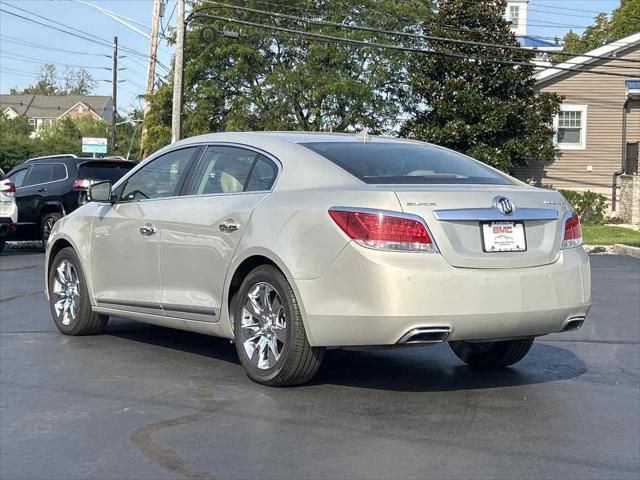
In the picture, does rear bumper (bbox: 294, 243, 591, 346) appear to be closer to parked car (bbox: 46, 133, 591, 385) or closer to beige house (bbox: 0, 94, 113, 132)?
parked car (bbox: 46, 133, 591, 385)

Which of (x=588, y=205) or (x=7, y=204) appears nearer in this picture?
(x=7, y=204)

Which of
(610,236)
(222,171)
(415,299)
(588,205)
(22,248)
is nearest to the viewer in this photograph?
(415,299)

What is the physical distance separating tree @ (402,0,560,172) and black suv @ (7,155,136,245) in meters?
14.3

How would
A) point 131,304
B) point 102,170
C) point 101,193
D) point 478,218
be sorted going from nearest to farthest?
point 478,218 → point 131,304 → point 101,193 → point 102,170

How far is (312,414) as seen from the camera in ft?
17.4

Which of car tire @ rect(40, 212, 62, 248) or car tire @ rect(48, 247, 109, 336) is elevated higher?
car tire @ rect(40, 212, 62, 248)

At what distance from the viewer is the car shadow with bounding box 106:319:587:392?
6141 millimetres

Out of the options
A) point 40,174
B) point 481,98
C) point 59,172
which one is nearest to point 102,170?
point 59,172

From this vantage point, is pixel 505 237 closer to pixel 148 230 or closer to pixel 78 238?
pixel 148 230

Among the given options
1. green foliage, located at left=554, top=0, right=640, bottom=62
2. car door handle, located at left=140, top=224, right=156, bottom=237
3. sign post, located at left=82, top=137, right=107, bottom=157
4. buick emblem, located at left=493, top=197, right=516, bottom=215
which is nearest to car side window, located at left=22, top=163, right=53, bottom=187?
car door handle, located at left=140, top=224, right=156, bottom=237

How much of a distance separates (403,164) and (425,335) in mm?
1316

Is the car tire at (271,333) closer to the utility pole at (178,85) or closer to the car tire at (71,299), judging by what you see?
the car tire at (71,299)

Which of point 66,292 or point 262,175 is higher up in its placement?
point 262,175

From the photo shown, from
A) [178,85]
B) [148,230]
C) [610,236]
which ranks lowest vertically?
[610,236]
